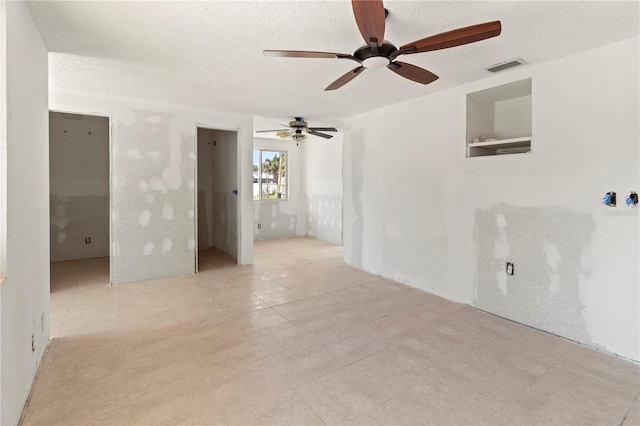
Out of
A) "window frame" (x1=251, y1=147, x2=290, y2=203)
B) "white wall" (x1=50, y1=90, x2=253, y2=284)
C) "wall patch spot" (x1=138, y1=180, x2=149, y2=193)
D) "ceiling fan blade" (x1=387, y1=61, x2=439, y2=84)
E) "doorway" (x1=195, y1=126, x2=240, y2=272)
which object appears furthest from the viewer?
"window frame" (x1=251, y1=147, x2=290, y2=203)

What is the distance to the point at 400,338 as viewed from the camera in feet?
8.89

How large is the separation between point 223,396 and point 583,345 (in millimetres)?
2867

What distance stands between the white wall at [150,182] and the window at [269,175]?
2.72 meters

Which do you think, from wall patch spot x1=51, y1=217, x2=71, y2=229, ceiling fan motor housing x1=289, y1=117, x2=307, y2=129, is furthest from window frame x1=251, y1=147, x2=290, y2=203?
wall patch spot x1=51, y1=217, x2=71, y2=229

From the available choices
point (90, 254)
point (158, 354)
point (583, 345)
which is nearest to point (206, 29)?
point (158, 354)

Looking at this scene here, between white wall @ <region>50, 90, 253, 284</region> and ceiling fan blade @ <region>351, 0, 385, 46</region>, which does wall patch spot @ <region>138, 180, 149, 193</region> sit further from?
ceiling fan blade @ <region>351, 0, 385, 46</region>

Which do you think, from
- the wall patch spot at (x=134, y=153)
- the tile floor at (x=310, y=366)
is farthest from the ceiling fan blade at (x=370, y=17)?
the wall patch spot at (x=134, y=153)

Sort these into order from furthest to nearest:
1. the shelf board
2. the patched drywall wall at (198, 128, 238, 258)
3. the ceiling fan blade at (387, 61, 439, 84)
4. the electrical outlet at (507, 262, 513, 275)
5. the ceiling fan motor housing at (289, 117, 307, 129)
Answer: the patched drywall wall at (198, 128, 238, 258), the ceiling fan motor housing at (289, 117, 307, 129), the electrical outlet at (507, 262, 513, 275), the shelf board, the ceiling fan blade at (387, 61, 439, 84)

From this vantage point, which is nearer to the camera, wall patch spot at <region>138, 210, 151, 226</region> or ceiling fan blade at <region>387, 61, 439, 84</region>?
ceiling fan blade at <region>387, 61, 439, 84</region>

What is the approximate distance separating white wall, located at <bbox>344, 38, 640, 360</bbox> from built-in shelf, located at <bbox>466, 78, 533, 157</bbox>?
0.12m

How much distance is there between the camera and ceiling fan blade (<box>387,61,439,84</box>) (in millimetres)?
2301

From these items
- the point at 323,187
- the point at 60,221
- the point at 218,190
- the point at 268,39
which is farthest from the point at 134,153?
the point at 323,187

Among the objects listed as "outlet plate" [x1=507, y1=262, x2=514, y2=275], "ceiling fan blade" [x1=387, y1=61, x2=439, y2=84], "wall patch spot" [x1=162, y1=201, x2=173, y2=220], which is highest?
"ceiling fan blade" [x1=387, y1=61, x2=439, y2=84]

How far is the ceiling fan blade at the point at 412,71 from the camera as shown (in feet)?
7.55
